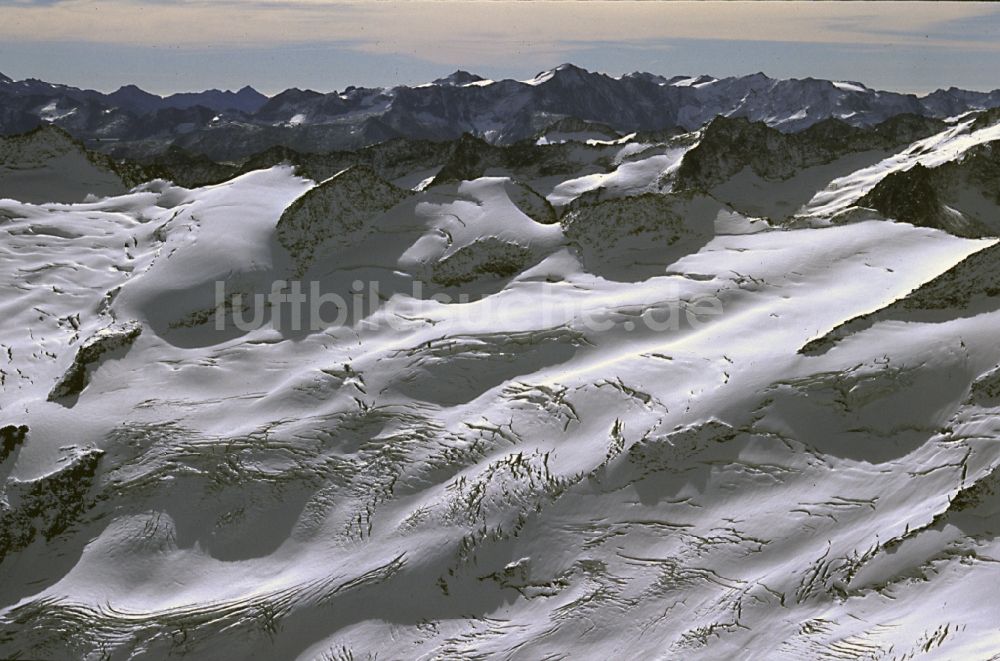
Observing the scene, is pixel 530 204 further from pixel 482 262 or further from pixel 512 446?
pixel 512 446

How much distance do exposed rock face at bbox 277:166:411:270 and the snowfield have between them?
0.22m

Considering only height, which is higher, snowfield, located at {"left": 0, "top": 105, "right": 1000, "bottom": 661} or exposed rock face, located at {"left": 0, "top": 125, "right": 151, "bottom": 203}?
exposed rock face, located at {"left": 0, "top": 125, "right": 151, "bottom": 203}

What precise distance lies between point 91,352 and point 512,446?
17.7m

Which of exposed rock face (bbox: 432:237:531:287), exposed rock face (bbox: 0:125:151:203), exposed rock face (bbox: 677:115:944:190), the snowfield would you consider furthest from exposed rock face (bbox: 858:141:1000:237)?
exposed rock face (bbox: 0:125:151:203)

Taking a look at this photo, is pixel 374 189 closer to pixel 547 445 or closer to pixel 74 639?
pixel 547 445

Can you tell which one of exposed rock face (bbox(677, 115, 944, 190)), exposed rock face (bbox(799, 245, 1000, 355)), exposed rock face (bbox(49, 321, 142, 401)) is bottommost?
exposed rock face (bbox(49, 321, 142, 401))

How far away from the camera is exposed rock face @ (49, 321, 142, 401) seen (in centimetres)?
2788

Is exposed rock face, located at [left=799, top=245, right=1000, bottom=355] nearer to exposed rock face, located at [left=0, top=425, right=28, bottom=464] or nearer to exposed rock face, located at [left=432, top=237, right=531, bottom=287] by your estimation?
exposed rock face, located at [left=432, top=237, right=531, bottom=287]

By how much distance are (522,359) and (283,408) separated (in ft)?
30.0

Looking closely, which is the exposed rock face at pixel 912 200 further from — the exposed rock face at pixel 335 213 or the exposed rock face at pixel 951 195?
the exposed rock face at pixel 335 213

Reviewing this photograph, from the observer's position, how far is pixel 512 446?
24375 mm

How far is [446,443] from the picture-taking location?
2508 cm

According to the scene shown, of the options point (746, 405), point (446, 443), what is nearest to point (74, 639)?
point (446, 443)

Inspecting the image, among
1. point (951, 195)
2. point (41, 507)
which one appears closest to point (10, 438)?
point (41, 507)
